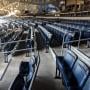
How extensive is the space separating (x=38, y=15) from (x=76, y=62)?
26.2 meters

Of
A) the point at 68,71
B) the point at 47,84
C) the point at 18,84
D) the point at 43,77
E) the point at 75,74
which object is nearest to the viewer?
the point at 18,84

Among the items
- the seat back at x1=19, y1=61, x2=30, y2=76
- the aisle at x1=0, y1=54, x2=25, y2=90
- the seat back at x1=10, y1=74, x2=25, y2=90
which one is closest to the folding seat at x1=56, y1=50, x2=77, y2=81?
the seat back at x1=19, y1=61, x2=30, y2=76

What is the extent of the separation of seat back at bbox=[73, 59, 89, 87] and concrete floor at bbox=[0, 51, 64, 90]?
2.27ft

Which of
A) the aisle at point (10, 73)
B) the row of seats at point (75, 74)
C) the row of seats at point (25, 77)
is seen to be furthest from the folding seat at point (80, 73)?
the aisle at point (10, 73)

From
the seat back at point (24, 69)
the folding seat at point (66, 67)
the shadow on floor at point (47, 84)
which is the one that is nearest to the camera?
the folding seat at point (66, 67)

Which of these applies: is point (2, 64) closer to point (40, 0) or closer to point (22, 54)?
point (22, 54)

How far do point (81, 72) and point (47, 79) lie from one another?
73.5 inches

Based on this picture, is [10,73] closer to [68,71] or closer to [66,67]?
[66,67]

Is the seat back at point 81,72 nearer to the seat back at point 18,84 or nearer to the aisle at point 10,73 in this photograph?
the seat back at point 18,84

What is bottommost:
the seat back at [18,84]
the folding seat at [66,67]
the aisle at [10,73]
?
the aisle at [10,73]

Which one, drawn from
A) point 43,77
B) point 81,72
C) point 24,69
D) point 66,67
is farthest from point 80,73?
point 43,77

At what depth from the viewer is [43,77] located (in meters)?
5.38

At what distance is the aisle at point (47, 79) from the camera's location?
463cm

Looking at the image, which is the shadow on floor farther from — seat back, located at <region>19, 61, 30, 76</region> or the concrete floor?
seat back, located at <region>19, 61, 30, 76</region>
